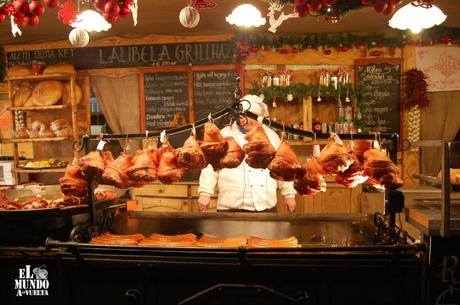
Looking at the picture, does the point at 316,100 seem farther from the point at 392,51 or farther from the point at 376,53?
the point at 392,51

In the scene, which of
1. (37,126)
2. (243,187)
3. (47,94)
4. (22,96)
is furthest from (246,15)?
(22,96)

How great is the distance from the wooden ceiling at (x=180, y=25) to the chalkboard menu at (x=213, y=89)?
2.03 ft

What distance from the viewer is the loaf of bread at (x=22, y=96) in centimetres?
588

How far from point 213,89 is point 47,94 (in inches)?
96.8

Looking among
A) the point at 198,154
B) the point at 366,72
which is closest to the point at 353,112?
the point at 366,72

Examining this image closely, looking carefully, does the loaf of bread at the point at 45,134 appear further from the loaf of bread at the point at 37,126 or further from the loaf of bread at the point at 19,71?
the loaf of bread at the point at 19,71

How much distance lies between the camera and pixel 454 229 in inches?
92.6

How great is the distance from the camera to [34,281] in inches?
91.4

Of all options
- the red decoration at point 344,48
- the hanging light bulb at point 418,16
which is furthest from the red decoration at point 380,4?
the red decoration at point 344,48

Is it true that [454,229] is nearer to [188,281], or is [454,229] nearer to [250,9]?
[188,281]

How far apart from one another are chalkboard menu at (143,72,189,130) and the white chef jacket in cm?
195

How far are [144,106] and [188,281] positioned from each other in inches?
169

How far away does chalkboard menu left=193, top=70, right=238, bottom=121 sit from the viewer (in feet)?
19.1

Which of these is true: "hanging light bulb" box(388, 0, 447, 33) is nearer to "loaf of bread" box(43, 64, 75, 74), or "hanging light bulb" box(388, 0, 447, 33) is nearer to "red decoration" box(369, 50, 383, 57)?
"red decoration" box(369, 50, 383, 57)
